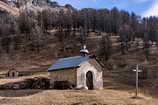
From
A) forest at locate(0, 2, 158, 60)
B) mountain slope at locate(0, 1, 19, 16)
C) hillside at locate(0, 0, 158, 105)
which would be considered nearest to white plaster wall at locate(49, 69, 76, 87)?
hillside at locate(0, 0, 158, 105)

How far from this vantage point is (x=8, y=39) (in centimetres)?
8088

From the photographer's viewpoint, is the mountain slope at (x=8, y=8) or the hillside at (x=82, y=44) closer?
the hillside at (x=82, y=44)

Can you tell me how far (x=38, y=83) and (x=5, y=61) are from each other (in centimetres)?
3418

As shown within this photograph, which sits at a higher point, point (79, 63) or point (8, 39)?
point (8, 39)

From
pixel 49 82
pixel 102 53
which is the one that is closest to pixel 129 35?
pixel 102 53

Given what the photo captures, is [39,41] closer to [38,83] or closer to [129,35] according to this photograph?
[129,35]

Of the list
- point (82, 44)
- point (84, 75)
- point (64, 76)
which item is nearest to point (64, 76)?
point (64, 76)

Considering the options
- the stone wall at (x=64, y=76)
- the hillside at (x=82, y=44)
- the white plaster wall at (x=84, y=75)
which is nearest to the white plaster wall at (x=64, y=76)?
the stone wall at (x=64, y=76)

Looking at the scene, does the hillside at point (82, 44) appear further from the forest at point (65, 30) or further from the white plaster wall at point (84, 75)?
the white plaster wall at point (84, 75)

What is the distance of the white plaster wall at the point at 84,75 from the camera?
2892 centimetres

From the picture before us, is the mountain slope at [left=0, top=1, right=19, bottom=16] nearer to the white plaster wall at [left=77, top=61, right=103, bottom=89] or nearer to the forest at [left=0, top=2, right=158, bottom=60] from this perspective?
the forest at [left=0, top=2, right=158, bottom=60]

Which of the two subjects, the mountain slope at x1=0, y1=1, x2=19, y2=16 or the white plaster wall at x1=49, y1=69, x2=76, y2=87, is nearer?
the white plaster wall at x1=49, y1=69, x2=76, y2=87

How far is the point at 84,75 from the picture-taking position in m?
29.3

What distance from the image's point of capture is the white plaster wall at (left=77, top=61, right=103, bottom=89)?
28919 mm
